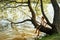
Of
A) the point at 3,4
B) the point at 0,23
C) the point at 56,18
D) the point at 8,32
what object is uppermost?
the point at 3,4

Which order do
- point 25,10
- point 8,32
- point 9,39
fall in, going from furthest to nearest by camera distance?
point 8,32 → point 9,39 → point 25,10

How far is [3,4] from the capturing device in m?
8.66

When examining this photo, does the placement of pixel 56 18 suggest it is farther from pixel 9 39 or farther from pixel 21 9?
pixel 9 39

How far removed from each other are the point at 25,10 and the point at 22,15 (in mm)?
375

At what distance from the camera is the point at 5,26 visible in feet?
33.0

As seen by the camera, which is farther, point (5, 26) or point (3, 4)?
point (5, 26)

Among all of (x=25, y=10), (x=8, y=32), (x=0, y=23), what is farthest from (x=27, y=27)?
(x=25, y=10)

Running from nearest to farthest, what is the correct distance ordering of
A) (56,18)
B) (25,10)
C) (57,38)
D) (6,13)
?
(57,38) < (56,18) < (6,13) < (25,10)

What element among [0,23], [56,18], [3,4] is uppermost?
[3,4]

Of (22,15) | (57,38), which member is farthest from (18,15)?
(57,38)

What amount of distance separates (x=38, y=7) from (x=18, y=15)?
121 cm

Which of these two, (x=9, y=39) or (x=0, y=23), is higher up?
(x=0, y=23)

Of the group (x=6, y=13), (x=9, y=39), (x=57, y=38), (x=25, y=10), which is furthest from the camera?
→ (x=9, y=39)

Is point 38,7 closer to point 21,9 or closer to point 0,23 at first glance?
point 21,9
